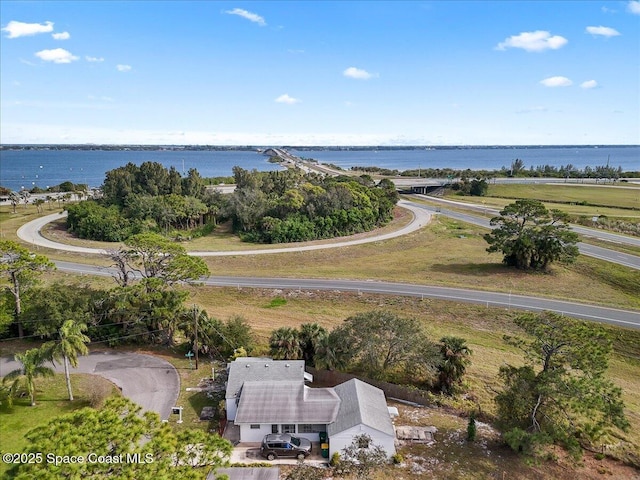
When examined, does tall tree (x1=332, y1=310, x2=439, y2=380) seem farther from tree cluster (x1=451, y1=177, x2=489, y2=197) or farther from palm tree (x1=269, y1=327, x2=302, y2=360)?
tree cluster (x1=451, y1=177, x2=489, y2=197)

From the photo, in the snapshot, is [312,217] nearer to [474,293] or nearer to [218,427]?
[474,293]

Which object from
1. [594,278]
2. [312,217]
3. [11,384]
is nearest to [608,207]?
[594,278]

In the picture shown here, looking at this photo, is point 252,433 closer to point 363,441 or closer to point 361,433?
point 361,433

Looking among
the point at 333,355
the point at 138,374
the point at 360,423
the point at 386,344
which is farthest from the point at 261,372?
the point at 138,374

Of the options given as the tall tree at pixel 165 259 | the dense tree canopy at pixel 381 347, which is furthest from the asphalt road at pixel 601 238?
the tall tree at pixel 165 259

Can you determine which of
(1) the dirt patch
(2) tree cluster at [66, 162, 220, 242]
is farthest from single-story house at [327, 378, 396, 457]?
(2) tree cluster at [66, 162, 220, 242]

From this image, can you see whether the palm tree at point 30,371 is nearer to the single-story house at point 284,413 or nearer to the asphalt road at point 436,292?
the single-story house at point 284,413
